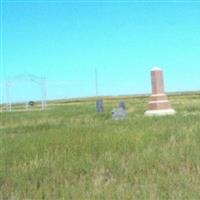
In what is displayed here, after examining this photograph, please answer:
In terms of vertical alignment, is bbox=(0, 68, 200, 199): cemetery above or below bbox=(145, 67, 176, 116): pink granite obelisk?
below

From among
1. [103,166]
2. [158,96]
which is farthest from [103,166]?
[158,96]

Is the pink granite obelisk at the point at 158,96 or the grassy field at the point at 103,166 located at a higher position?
the pink granite obelisk at the point at 158,96

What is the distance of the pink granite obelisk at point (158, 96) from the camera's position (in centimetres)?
2680

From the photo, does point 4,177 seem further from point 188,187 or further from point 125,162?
point 188,187

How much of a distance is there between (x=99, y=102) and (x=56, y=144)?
21.7m

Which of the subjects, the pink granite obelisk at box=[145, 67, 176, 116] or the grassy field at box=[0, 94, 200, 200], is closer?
the grassy field at box=[0, 94, 200, 200]

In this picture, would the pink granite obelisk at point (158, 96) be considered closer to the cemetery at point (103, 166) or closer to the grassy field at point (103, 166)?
the cemetery at point (103, 166)

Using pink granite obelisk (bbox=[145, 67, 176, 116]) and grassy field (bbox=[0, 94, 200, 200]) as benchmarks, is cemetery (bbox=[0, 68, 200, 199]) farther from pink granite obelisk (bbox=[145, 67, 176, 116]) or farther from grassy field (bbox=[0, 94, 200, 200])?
pink granite obelisk (bbox=[145, 67, 176, 116])

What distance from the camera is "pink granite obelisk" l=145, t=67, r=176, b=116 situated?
2680 centimetres

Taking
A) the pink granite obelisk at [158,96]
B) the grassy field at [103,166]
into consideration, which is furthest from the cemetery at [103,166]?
the pink granite obelisk at [158,96]

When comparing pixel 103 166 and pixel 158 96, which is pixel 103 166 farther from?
pixel 158 96

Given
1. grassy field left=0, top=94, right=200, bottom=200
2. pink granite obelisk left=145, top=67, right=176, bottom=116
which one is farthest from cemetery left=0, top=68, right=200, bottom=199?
pink granite obelisk left=145, top=67, right=176, bottom=116

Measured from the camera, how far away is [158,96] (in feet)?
88.9

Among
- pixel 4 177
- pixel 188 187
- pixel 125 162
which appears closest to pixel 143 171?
pixel 125 162
